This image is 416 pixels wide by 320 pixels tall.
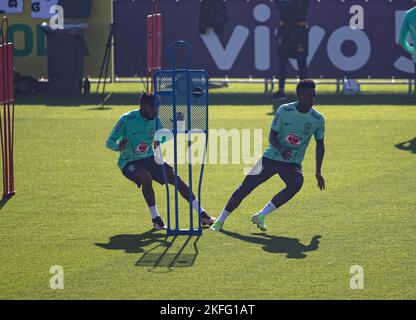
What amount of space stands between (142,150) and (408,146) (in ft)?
24.2

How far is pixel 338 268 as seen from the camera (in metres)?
11.2

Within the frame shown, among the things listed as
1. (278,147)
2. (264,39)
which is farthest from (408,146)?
(264,39)

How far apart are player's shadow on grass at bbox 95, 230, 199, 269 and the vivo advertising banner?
49.9 feet

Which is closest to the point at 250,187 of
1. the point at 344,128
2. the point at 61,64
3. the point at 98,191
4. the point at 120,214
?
the point at 120,214

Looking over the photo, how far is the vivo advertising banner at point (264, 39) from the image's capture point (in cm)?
2762

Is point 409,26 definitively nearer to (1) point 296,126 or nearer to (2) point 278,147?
(1) point 296,126

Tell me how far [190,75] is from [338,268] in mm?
2785

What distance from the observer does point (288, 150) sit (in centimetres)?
1311

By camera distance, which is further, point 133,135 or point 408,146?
point 408,146

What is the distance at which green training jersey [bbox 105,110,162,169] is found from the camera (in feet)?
43.7

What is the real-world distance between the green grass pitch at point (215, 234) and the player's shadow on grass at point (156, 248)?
1 centimetres

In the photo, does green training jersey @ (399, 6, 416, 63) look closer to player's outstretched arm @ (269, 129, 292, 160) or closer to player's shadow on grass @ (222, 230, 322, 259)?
player's outstretched arm @ (269, 129, 292, 160)

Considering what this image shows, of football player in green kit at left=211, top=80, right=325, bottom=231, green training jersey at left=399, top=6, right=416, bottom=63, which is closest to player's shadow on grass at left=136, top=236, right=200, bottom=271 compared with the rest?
football player in green kit at left=211, top=80, right=325, bottom=231

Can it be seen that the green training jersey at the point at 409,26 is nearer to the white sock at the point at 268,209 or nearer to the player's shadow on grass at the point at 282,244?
the white sock at the point at 268,209
